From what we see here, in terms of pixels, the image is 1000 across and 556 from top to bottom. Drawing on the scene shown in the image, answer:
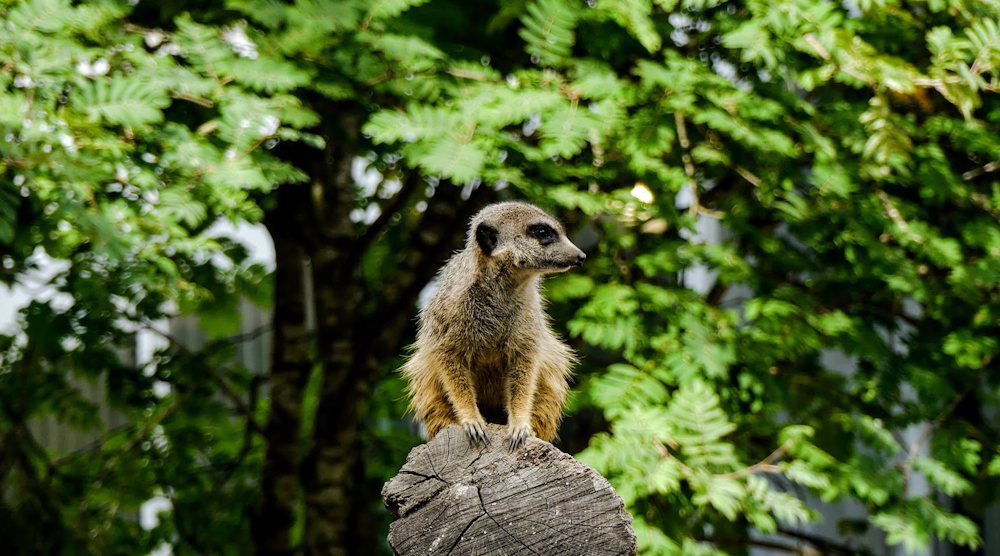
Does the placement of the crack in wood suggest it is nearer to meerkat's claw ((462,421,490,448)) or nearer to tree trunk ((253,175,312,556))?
meerkat's claw ((462,421,490,448))

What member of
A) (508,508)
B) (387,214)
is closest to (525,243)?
(508,508)

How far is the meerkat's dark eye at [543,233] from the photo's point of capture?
220 centimetres

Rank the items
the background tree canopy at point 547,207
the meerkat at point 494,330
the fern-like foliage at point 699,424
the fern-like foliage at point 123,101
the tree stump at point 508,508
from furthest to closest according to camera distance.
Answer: the fern-like foliage at point 699,424, the background tree canopy at point 547,207, the fern-like foliage at point 123,101, the meerkat at point 494,330, the tree stump at point 508,508

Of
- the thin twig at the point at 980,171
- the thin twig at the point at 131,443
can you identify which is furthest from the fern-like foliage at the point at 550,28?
the thin twig at the point at 131,443

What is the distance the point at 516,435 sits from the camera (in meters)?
1.80

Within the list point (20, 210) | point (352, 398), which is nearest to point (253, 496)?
point (352, 398)

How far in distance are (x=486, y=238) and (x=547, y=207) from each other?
4.33 feet

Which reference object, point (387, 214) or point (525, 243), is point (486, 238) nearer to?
point (525, 243)

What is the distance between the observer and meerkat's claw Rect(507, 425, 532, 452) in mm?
1753

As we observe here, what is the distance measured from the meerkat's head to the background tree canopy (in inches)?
28.1

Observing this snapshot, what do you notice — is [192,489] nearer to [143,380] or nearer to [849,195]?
[143,380]

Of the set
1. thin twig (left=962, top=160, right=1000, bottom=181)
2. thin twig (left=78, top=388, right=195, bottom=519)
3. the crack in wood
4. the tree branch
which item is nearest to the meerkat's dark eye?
the crack in wood

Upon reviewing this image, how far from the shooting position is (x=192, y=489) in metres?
4.84

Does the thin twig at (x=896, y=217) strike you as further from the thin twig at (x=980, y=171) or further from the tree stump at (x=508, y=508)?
the tree stump at (x=508, y=508)
